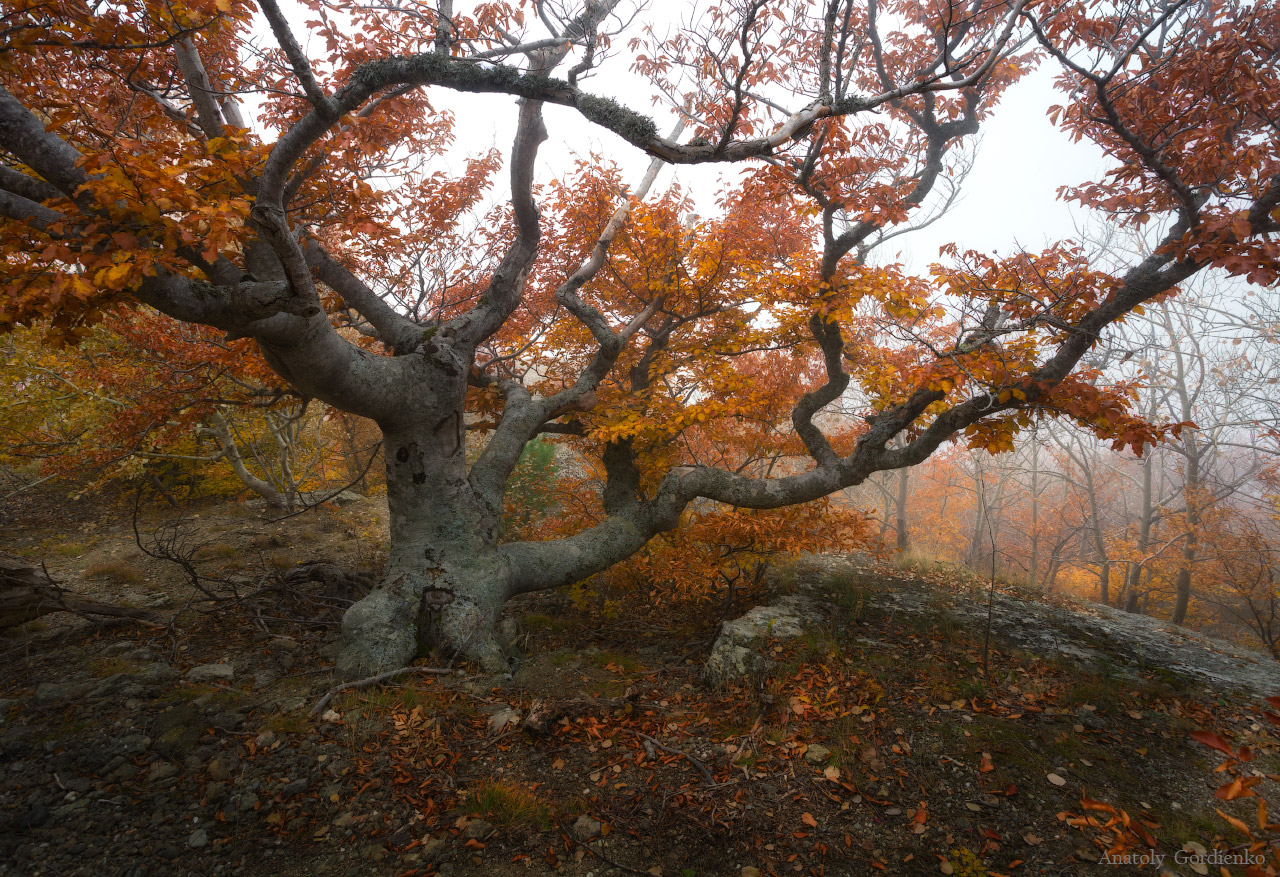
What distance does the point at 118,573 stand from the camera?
6836mm

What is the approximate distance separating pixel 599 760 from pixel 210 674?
123 inches

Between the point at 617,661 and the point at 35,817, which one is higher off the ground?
the point at 35,817

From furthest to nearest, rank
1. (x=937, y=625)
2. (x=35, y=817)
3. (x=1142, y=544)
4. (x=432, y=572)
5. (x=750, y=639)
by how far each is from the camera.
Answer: (x=1142, y=544) → (x=937, y=625) → (x=750, y=639) → (x=432, y=572) → (x=35, y=817)

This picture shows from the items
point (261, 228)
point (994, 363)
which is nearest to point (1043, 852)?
point (994, 363)

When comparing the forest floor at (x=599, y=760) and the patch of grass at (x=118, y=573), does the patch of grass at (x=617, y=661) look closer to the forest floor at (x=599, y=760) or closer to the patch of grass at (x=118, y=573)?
the forest floor at (x=599, y=760)

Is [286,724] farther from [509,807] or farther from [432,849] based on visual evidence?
[509,807]

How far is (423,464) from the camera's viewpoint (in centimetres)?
510

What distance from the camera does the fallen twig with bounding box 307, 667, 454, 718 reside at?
349 cm

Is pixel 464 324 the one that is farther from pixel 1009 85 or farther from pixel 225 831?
pixel 1009 85

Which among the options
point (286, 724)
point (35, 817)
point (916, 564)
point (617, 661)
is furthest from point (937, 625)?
point (35, 817)

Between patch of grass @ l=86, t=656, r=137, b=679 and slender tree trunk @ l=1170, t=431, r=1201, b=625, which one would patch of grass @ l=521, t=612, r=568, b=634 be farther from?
slender tree trunk @ l=1170, t=431, r=1201, b=625

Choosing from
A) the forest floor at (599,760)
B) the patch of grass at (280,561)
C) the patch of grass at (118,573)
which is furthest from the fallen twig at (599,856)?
the patch of grass at (118,573)

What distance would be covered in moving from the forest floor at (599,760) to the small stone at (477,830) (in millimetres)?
10

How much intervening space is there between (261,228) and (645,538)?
15.7 feet
